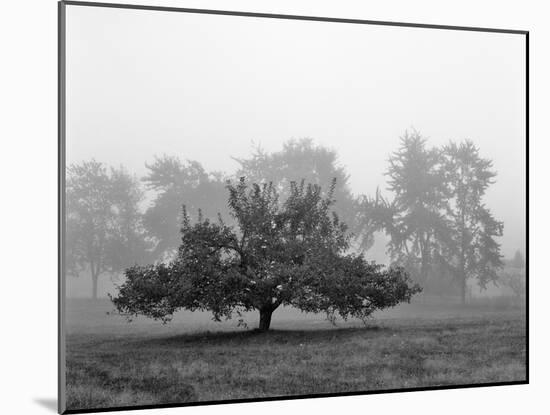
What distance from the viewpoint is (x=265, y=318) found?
34.1 ft

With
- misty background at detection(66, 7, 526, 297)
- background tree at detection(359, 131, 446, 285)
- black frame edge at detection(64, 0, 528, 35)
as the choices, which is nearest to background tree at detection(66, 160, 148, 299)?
misty background at detection(66, 7, 526, 297)

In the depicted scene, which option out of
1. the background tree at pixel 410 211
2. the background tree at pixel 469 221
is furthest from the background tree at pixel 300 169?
Answer: the background tree at pixel 469 221

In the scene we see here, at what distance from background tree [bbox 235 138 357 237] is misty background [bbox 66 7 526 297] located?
0.08 metres

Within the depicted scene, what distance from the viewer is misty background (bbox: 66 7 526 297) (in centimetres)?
982

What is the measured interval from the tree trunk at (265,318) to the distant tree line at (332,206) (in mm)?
1068

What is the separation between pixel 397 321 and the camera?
10781mm

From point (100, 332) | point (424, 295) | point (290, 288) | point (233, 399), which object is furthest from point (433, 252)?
point (100, 332)

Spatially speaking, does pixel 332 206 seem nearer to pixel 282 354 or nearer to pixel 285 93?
pixel 285 93

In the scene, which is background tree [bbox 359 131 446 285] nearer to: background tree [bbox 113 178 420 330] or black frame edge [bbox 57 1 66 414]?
background tree [bbox 113 178 420 330]

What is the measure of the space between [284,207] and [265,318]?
1224 mm

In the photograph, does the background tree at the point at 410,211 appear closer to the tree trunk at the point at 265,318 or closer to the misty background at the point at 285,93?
the misty background at the point at 285,93

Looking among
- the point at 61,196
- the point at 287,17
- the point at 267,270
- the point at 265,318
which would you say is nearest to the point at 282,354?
the point at 265,318

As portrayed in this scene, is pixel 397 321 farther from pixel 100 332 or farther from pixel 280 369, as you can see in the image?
pixel 100 332

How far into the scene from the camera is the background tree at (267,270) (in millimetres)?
10250
